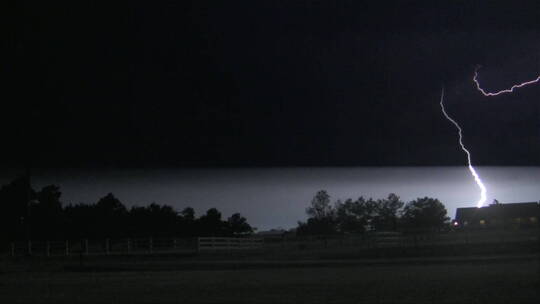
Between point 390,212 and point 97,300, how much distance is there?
57.8 metres

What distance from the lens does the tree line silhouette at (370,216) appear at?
6359 cm

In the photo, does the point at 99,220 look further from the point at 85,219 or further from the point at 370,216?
the point at 370,216

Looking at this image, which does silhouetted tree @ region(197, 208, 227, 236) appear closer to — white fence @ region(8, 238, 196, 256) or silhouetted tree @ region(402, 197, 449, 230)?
white fence @ region(8, 238, 196, 256)

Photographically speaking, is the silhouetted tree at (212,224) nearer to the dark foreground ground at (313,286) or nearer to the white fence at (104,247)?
the white fence at (104,247)

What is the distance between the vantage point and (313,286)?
15.9 meters

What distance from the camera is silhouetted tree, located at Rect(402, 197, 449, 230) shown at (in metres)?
63.2

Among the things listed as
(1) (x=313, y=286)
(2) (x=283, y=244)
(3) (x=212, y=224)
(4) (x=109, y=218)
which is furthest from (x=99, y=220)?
(1) (x=313, y=286)

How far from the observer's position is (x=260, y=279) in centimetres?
1816

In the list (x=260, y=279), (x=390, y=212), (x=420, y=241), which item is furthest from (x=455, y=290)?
(x=390, y=212)

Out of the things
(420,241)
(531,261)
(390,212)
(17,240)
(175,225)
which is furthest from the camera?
(390,212)

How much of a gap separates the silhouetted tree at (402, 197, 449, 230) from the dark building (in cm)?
743

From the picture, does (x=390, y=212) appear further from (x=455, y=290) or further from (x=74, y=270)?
(x=455, y=290)

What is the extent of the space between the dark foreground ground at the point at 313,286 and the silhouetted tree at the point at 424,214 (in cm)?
4124

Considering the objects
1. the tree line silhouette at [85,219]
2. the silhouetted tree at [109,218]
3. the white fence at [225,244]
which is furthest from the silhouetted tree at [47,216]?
the white fence at [225,244]
